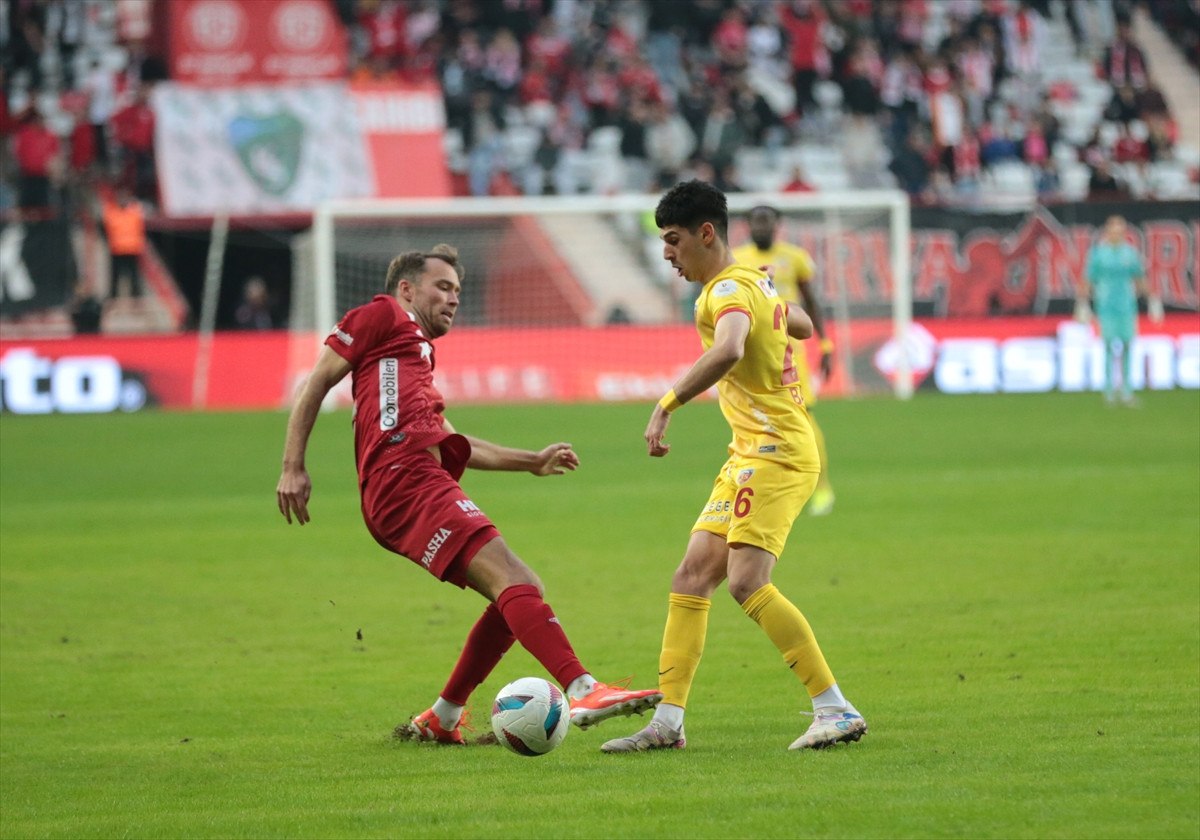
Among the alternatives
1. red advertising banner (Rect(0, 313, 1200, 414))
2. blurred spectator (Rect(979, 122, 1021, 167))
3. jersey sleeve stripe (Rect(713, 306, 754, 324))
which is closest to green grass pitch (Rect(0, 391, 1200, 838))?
jersey sleeve stripe (Rect(713, 306, 754, 324))

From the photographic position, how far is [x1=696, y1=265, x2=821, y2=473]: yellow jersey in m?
6.26

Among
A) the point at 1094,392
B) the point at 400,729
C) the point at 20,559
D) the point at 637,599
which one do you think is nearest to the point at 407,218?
the point at 1094,392

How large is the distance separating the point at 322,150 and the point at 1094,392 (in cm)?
1275

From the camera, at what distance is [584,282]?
26781 mm

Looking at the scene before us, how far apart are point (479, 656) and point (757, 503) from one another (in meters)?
1.21

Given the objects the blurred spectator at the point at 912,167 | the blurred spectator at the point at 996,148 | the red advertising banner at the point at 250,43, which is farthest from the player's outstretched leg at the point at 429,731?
the blurred spectator at the point at 996,148

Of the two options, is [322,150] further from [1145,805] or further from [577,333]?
[1145,805]

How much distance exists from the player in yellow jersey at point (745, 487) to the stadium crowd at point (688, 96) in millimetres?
22044

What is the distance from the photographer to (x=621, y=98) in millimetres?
31000

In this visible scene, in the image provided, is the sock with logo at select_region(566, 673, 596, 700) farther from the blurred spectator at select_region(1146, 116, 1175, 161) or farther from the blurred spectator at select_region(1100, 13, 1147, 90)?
the blurred spectator at select_region(1100, 13, 1147, 90)

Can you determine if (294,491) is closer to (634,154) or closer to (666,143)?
(634,154)

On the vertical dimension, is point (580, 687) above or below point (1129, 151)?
below

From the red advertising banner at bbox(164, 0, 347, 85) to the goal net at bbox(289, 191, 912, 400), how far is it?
3.80 m

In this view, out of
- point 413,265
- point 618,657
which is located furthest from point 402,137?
point 413,265
